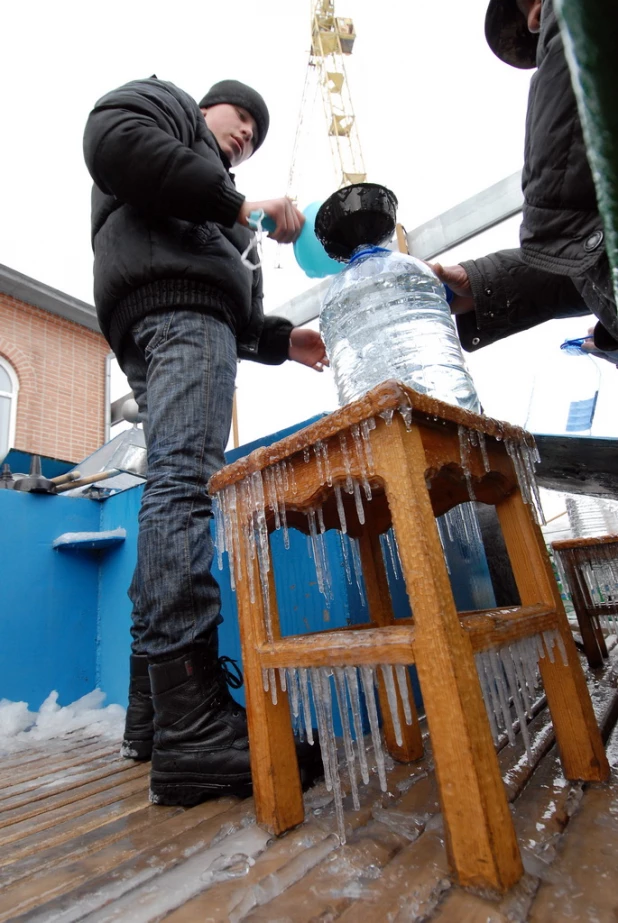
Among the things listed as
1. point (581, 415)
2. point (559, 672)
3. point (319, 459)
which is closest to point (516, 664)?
point (559, 672)

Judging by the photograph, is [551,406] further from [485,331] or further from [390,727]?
[390,727]

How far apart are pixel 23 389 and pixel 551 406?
19.5 feet

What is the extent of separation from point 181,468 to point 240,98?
122 cm

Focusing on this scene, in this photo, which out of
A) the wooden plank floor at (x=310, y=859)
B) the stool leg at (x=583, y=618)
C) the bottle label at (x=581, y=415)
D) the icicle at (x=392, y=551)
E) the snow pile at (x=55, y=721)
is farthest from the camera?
the bottle label at (x=581, y=415)

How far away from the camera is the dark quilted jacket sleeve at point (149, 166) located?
1.04 meters

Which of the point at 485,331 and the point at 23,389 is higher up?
the point at 23,389

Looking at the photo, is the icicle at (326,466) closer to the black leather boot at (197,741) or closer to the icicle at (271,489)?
the icicle at (271,489)

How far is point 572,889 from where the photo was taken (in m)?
0.53

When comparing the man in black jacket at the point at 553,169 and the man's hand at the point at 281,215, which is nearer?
the man in black jacket at the point at 553,169

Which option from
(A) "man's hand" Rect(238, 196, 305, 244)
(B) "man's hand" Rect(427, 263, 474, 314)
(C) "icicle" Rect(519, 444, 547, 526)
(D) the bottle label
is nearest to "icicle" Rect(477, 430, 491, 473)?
(C) "icicle" Rect(519, 444, 547, 526)

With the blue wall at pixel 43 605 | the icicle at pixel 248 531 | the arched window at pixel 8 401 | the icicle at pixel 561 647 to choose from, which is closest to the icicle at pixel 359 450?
the icicle at pixel 248 531

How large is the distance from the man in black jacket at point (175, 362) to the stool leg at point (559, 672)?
0.56 m

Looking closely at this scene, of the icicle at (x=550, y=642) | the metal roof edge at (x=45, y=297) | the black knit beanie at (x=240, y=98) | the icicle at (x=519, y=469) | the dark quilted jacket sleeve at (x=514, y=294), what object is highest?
the metal roof edge at (x=45, y=297)

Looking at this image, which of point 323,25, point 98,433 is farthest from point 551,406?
point 323,25
